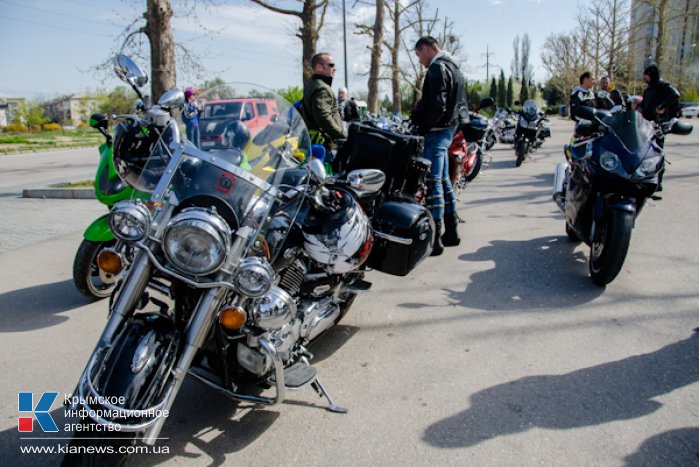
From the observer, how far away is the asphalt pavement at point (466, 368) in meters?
2.20

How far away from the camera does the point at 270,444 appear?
7.37 feet

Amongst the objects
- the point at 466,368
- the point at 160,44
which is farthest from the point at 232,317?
the point at 160,44

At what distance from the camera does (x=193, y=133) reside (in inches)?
87.1

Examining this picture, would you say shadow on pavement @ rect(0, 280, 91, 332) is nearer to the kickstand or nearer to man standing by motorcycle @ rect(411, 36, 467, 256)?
the kickstand

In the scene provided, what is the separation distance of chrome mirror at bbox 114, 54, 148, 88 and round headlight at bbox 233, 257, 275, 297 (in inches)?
42.9

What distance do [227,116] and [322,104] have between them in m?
2.92

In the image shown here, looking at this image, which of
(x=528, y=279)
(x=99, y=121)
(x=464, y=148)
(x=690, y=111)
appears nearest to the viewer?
(x=99, y=121)

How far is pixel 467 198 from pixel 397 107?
18023 mm

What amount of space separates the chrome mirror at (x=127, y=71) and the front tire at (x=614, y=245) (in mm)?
3270

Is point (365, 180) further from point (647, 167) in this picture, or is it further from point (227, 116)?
point (647, 167)

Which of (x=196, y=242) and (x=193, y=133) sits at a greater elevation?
(x=193, y=133)

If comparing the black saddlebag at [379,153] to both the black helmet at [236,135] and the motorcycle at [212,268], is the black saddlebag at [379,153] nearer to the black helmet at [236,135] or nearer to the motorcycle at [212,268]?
the motorcycle at [212,268]

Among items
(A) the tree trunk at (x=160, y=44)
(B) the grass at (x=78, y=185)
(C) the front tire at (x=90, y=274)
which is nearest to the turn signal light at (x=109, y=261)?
(C) the front tire at (x=90, y=274)

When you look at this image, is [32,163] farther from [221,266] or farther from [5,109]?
[5,109]
